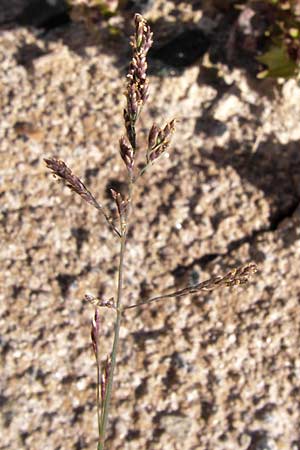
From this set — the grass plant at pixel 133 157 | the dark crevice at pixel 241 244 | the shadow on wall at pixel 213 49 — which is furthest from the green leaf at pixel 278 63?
the grass plant at pixel 133 157

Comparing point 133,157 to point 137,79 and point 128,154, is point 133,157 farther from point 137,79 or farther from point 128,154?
point 137,79

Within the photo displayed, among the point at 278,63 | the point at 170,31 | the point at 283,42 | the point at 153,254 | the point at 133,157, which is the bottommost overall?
the point at 133,157

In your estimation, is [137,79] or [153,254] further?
[153,254]

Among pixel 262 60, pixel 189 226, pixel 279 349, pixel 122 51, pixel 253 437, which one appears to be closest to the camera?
pixel 253 437

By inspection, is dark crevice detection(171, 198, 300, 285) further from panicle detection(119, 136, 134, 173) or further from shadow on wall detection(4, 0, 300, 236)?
panicle detection(119, 136, 134, 173)

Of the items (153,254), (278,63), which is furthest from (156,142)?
(278,63)

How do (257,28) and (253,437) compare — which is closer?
(253,437)

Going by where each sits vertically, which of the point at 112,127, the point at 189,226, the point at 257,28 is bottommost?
the point at 189,226

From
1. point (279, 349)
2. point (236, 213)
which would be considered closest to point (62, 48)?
point (236, 213)

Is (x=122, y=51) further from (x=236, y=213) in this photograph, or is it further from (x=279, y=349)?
(x=279, y=349)

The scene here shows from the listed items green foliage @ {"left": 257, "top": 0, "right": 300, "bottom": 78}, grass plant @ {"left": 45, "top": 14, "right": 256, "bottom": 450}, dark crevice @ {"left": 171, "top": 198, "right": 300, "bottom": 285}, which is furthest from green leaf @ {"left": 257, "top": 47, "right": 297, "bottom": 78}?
grass plant @ {"left": 45, "top": 14, "right": 256, "bottom": 450}
